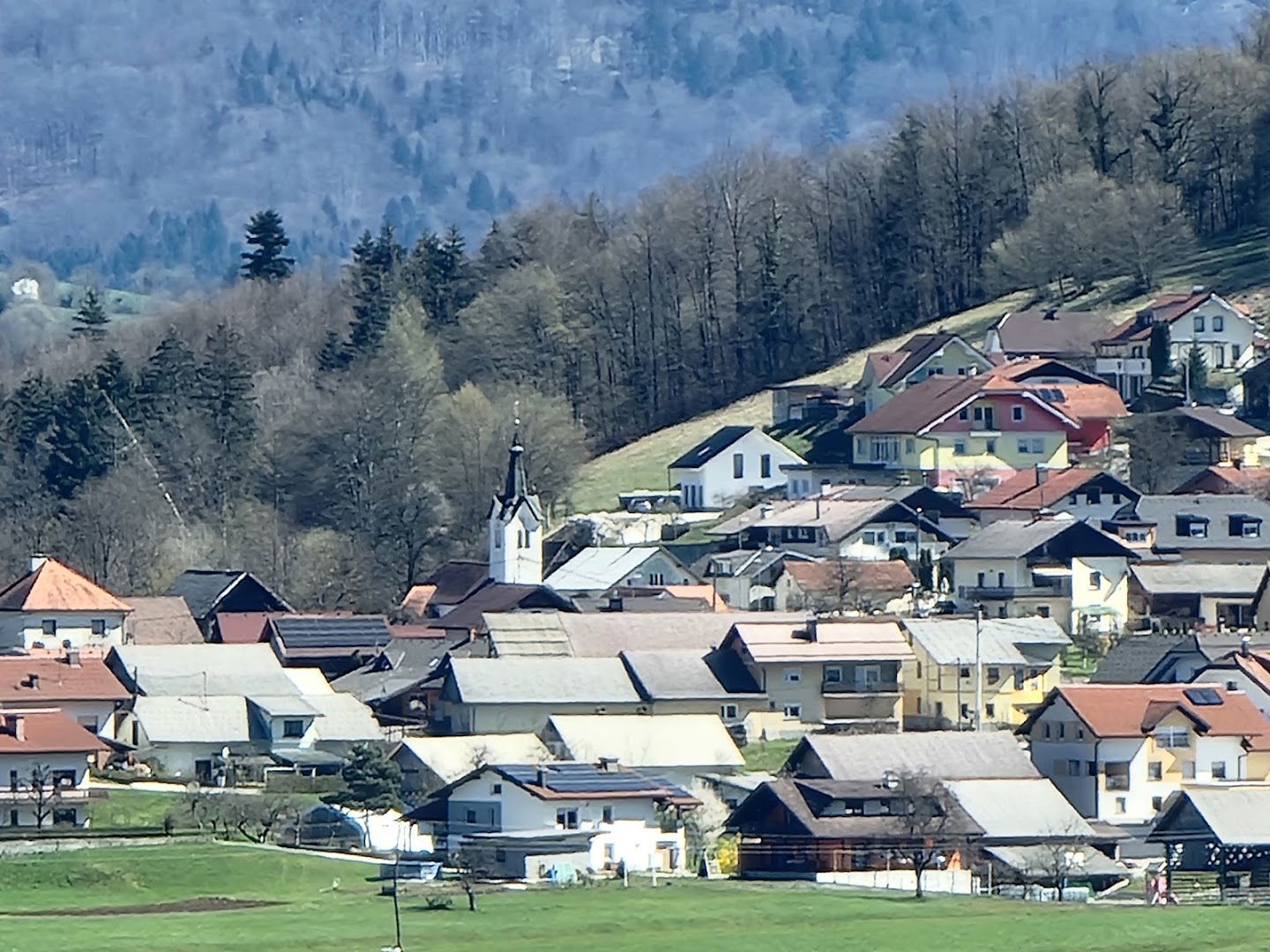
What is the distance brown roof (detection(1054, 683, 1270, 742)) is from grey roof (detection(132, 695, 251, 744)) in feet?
49.8

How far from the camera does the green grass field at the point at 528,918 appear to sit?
3834 cm

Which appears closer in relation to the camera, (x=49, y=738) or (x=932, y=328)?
(x=49, y=738)

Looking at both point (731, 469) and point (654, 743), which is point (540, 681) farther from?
point (731, 469)

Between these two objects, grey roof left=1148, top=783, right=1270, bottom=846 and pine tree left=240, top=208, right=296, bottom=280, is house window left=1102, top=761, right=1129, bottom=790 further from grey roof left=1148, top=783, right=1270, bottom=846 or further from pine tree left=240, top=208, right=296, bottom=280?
pine tree left=240, top=208, right=296, bottom=280

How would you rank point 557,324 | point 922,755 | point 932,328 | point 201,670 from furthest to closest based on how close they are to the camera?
point 557,324 < point 932,328 < point 201,670 < point 922,755

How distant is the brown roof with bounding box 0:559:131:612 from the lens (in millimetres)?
67562

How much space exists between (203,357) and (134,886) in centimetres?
5804

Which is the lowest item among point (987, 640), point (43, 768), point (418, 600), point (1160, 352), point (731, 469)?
point (43, 768)

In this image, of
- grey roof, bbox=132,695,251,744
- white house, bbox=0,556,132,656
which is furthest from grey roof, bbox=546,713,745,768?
white house, bbox=0,556,132,656

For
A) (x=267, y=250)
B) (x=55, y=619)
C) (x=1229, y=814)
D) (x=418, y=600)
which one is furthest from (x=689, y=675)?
(x=267, y=250)

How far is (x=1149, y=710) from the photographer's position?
53562 mm

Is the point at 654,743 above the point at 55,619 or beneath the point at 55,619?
beneath

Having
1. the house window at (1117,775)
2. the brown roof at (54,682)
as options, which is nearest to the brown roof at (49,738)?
the brown roof at (54,682)

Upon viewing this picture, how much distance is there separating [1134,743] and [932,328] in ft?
163
